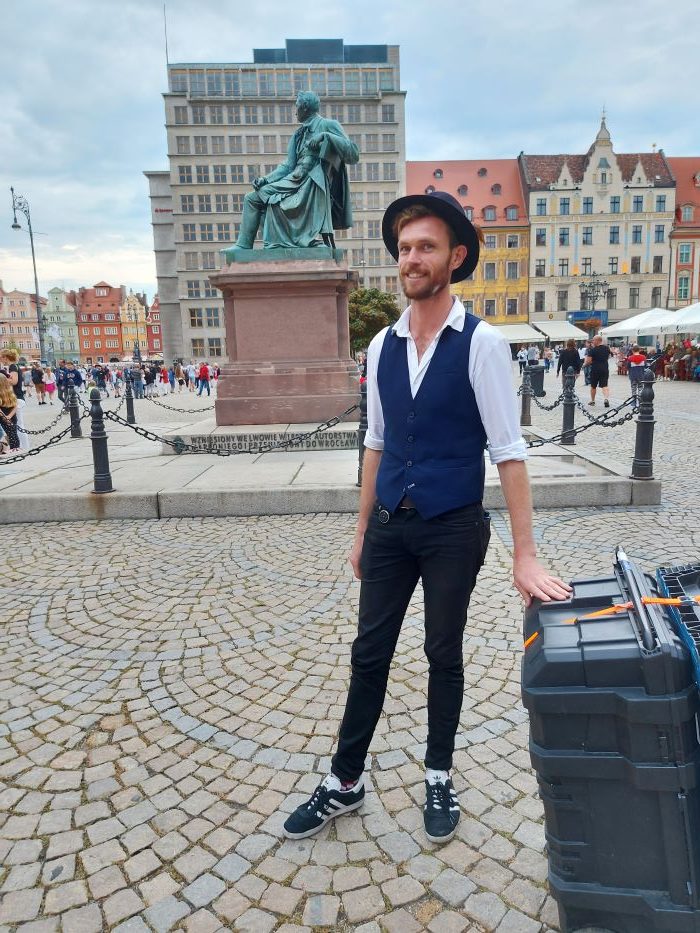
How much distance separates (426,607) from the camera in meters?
2.22

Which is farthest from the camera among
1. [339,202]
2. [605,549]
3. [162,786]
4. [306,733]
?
[339,202]

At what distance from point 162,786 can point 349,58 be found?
89.5 metres

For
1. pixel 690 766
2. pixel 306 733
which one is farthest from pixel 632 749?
pixel 306 733

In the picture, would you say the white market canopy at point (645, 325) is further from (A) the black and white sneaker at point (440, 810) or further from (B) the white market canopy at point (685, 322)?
(A) the black and white sneaker at point (440, 810)

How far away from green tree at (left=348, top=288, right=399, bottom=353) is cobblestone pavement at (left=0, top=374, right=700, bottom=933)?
44.6 metres

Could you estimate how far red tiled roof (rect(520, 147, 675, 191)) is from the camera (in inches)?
2440

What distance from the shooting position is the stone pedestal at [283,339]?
9484 millimetres

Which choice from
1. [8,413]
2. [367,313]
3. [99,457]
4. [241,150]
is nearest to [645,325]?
[8,413]

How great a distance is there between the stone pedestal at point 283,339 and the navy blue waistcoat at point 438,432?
7468mm

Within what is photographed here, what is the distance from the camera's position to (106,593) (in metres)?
4.53

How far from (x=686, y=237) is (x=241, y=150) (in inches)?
1846

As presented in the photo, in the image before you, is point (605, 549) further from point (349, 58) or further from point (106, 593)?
point (349, 58)

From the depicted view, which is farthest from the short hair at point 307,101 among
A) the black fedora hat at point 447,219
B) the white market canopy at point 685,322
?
the white market canopy at point 685,322

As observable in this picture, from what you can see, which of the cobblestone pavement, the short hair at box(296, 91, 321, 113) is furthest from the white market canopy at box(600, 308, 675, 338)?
the cobblestone pavement
